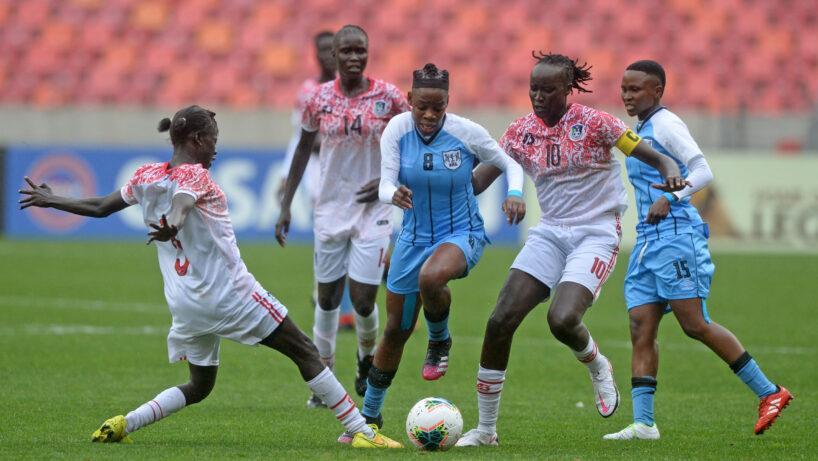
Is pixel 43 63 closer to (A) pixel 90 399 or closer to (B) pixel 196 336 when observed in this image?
(A) pixel 90 399

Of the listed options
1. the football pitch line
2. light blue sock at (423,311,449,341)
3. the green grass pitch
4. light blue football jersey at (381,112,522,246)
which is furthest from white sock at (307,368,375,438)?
the football pitch line

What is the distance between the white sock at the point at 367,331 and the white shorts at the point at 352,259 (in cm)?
26

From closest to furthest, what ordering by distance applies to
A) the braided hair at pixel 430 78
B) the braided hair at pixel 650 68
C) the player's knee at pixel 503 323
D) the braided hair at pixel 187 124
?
the braided hair at pixel 187 124, the player's knee at pixel 503 323, the braided hair at pixel 430 78, the braided hair at pixel 650 68

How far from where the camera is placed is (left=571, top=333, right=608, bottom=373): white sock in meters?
6.83

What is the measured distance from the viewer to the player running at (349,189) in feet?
25.5

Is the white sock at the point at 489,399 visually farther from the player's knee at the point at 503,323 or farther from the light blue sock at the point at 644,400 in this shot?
the light blue sock at the point at 644,400

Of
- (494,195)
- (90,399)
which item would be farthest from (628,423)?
(494,195)

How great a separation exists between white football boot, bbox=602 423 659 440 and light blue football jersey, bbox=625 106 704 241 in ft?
3.75

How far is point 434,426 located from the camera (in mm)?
6094

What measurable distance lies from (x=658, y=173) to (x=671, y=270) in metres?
0.59

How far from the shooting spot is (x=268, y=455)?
5.76 metres

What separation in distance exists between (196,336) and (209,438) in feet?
2.36

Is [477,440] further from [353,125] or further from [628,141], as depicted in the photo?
[353,125]

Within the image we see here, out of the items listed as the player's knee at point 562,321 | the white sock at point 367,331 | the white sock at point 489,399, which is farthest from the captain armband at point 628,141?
the white sock at point 367,331
